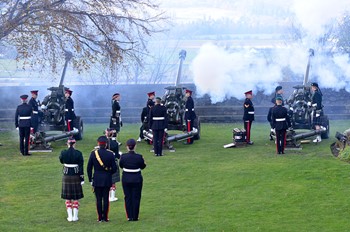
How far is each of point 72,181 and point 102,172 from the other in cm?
66

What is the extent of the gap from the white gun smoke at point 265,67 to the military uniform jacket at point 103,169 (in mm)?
13774

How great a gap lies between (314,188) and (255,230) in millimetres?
3753

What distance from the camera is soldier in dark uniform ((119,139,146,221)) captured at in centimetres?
1611

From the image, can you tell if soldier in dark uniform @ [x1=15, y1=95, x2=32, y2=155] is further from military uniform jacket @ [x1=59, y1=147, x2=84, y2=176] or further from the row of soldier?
military uniform jacket @ [x1=59, y1=147, x2=84, y2=176]

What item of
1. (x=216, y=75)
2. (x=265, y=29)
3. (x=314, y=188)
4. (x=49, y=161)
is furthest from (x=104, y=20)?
(x=265, y=29)

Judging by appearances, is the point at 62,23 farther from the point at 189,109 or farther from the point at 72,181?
the point at 72,181

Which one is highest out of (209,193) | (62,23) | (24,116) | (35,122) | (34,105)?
(62,23)

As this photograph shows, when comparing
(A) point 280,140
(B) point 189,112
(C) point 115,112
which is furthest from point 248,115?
(C) point 115,112

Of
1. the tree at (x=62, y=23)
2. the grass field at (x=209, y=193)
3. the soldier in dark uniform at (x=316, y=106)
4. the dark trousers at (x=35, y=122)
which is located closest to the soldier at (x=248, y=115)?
the grass field at (x=209, y=193)

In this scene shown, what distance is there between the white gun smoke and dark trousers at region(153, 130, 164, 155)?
20.0 feet

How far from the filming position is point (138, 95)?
3506cm

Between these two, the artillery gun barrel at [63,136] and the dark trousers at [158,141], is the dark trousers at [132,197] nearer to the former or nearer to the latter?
the dark trousers at [158,141]

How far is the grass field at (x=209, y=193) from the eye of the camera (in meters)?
15.9

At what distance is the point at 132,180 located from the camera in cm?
1609
